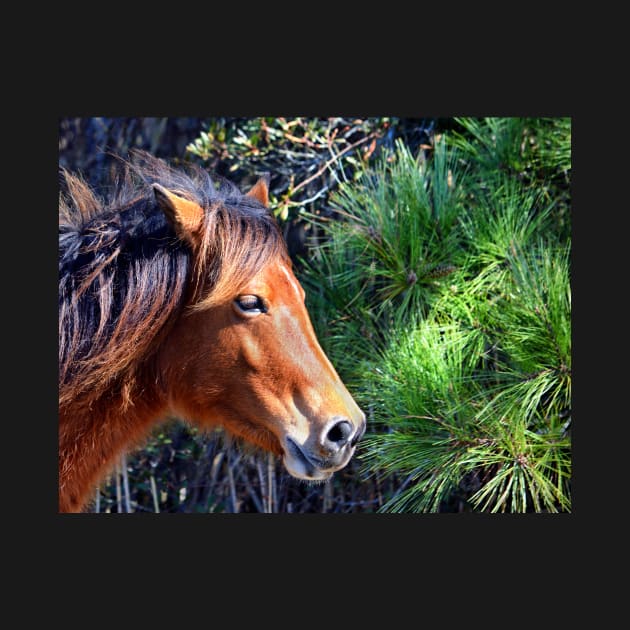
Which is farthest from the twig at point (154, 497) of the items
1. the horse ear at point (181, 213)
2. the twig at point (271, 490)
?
the horse ear at point (181, 213)

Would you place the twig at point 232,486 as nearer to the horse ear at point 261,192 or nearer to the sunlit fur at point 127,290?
the sunlit fur at point 127,290

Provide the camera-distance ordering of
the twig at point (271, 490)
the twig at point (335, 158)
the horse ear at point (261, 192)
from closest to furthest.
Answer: the horse ear at point (261, 192) < the twig at point (335, 158) < the twig at point (271, 490)

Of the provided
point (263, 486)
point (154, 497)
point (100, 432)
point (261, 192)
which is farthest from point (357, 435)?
point (154, 497)

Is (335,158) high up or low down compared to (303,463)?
up

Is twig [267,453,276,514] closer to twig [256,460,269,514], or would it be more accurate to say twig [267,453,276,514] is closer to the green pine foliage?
twig [256,460,269,514]

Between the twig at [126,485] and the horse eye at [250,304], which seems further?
the twig at [126,485]

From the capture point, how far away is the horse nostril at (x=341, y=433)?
2.04m

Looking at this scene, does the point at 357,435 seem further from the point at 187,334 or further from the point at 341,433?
the point at 187,334

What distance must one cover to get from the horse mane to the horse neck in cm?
3

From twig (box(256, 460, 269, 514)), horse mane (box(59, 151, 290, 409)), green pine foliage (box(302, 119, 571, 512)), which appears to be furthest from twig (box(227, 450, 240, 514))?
horse mane (box(59, 151, 290, 409))

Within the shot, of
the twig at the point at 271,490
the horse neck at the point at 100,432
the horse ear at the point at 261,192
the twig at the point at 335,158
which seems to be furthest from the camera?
the twig at the point at 271,490

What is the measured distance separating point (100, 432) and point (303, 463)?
0.50m

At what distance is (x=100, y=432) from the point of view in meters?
2.11

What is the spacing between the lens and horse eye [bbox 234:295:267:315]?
2.05 meters
